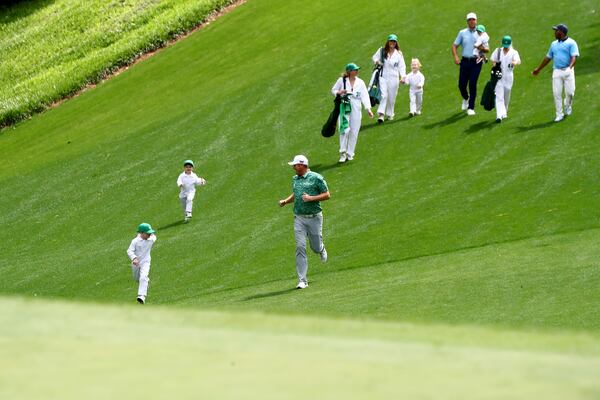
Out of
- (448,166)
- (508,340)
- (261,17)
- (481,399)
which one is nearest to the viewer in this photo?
(481,399)

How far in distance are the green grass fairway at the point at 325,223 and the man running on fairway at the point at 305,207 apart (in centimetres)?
52

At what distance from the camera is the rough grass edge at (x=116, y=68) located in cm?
4341

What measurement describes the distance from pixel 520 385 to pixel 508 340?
1191 mm

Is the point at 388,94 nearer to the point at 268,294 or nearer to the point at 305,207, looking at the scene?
the point at 305,207

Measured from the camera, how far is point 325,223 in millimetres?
23375

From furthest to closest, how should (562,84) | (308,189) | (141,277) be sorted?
(562,84) → (141,277) → (308,189)

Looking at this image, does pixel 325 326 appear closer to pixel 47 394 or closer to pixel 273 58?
pixel 47 394

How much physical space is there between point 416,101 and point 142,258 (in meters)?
11.9

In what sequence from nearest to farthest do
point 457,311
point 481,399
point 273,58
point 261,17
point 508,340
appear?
point 481,399 < point 508,340 < point 457,311 < point 273,58 < point 261,17

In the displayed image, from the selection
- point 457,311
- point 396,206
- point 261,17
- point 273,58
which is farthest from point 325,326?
point 261,17

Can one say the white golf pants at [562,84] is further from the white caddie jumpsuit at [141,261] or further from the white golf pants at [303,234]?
the white caddie jumpsuit at [141,261]

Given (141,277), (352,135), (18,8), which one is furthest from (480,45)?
(18,8)

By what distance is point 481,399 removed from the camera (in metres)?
5.03

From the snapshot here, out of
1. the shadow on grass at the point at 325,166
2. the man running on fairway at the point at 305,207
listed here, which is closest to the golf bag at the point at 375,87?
the shadow on grass at the point at 325,166
